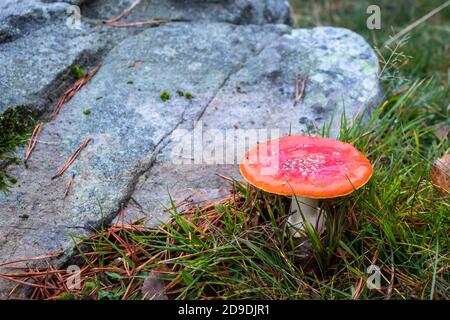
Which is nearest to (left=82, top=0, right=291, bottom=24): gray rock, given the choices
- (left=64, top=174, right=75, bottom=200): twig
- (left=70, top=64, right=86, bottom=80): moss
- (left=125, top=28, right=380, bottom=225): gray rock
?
(left=125, top=28, right=380, bottom=225): gray rock

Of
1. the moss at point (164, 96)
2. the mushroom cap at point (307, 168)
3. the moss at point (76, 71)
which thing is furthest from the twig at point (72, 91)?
the mushroom cap at point (307, 168)

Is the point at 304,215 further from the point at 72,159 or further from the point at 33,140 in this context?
the point at 33,140

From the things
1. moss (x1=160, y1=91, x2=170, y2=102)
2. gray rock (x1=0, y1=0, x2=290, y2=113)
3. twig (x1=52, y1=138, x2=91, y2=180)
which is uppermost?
gray rock (x1=0, y1=0, x2=290, y2=113)

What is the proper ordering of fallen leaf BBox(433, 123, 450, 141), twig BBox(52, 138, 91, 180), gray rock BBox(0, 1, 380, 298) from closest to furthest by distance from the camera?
gray rock BBox(0, 1, 380, 298) < twig BBox(52, 138, 91, 180) < fallen leaf BBox(433, 123, 450, 141)

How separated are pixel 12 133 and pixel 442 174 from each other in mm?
2381

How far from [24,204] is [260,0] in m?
2.42

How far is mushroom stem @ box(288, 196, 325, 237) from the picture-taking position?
2.41 metres

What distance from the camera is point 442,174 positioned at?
279 centimetres

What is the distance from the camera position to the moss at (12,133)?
2.68 meters

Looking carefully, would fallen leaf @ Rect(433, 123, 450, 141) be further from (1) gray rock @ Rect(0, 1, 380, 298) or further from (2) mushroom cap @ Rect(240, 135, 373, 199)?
(2) mushroom cap @ Rect(240, 135, 373, 199)

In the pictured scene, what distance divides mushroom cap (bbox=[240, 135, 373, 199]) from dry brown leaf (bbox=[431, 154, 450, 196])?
0.67 metres

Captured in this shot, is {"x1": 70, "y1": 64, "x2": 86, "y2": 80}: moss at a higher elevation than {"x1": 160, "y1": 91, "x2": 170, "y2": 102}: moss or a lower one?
higher

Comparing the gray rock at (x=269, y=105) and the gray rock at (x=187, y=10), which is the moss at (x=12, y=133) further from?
the gray rock at (x=187, y=10)

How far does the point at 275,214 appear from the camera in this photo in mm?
2605
